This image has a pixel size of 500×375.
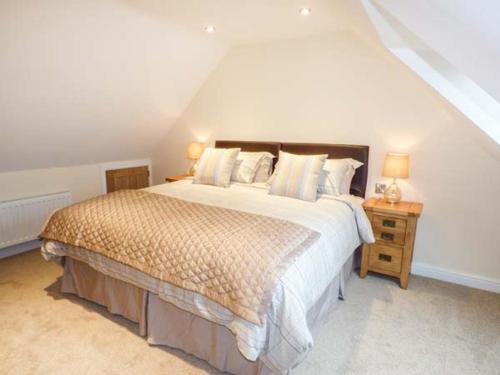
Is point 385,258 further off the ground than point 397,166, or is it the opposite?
point 397,166

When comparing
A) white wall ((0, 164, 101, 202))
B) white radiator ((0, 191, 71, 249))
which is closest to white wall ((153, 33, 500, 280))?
white wall ((0, 164, 101, 202))

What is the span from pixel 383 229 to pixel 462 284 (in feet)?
2.86

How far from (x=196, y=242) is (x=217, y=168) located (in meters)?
1.57

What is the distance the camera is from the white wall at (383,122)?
2527 millimetres

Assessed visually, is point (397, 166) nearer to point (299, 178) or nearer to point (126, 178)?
point (299, 178)

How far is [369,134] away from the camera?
2.93 m

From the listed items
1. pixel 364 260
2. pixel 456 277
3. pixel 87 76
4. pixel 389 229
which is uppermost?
pixel 87 76

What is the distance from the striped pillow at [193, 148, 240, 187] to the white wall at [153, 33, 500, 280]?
569 millimetres

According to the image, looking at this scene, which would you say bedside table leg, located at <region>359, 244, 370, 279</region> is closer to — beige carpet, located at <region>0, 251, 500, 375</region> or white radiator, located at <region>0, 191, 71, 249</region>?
beige carpet, located at <region>0, 251, 500, 375</region>

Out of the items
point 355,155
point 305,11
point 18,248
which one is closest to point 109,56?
point 305,11

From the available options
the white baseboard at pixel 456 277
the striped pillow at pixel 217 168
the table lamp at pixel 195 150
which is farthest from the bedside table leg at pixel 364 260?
the table lamp at pixel 195 150

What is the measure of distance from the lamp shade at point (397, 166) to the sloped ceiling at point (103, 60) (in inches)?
51.0

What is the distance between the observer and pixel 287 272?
1465 millimetres

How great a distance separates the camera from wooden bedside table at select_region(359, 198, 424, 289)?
2494 millimetres
